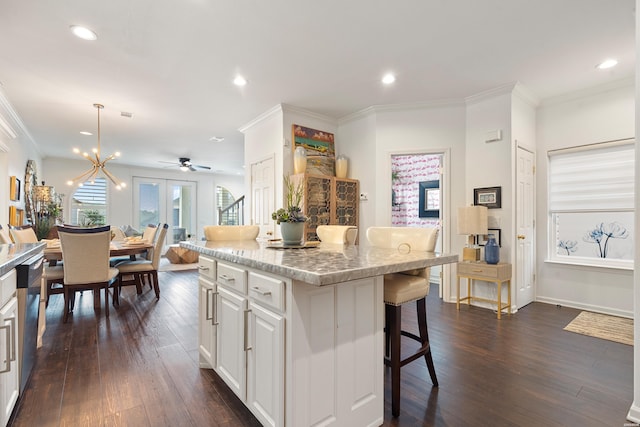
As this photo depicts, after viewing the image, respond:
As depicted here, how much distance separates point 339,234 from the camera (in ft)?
8.34

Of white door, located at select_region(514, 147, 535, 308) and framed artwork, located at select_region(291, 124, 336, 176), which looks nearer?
white door, located at select_region(514, 147, 535, 308)

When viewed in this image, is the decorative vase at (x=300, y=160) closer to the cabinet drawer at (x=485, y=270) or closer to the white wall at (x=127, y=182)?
the cabinet drawer at (x=485, y=270)

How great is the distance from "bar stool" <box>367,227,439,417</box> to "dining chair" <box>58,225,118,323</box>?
2.97 metres

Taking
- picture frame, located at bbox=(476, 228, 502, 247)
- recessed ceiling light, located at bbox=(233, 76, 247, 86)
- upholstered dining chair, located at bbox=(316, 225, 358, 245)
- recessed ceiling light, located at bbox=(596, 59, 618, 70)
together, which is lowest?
picture frame, located at bbox=(476, 228, 502, 247)

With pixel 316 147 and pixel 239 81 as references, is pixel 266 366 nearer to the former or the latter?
pixel 239 81

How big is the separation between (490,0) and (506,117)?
1.81 m

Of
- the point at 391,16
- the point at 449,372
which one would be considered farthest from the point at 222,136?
the point at 449,372

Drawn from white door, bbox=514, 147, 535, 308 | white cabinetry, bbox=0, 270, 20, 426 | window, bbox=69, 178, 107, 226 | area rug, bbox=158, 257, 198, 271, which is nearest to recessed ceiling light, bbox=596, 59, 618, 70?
white door, bbox=514, 147, 535, 308

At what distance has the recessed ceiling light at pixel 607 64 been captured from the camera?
10.3 ft

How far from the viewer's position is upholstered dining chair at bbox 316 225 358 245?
2482 mm

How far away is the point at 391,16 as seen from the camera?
2.45 meters

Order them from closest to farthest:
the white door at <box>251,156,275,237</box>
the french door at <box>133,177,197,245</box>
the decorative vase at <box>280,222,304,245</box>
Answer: the decorative vase at <box>280,222,304,245</box> → the white door at <box>251,156,275,237</box> → the french door at <box>133,177,197,245</box>

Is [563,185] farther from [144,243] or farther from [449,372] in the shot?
[144,243]

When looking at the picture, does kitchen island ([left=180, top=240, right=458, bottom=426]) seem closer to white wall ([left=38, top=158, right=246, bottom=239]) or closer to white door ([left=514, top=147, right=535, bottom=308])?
white door ([left=514, top=147, right=535, bottom=308])
